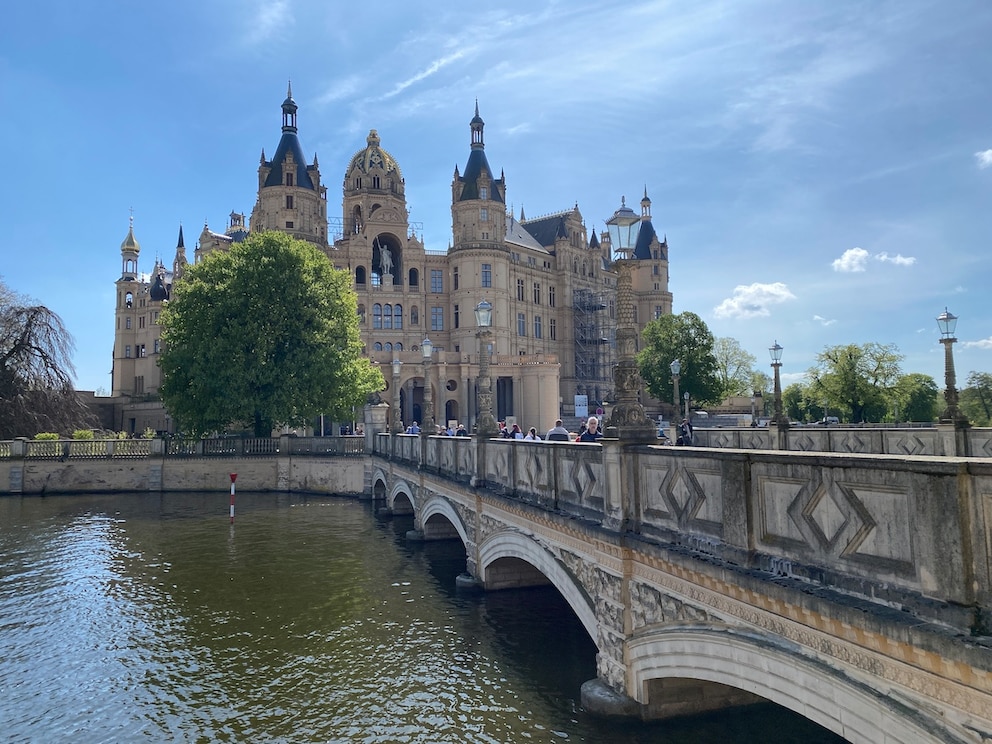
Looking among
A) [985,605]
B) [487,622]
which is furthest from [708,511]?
→ [487,622]

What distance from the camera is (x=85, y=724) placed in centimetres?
1021

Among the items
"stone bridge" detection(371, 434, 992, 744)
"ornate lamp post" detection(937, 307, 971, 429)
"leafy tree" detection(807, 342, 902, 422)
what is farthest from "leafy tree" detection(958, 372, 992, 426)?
"stone bridge" detection(371, 434, 992, 744)

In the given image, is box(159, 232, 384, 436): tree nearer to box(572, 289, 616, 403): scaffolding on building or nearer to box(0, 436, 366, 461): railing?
box(0, 436, 366, 461): railing

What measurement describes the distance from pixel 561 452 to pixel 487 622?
5512mm

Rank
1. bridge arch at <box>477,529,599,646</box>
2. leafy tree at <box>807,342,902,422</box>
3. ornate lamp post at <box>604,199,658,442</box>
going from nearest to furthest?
ornate lamp post at <box>604,199,658,442</box> → bridge arch at <box>477,529,599,646</box> → leafy tree at <box>807,342,902,422</box>

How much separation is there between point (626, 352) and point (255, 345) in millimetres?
31094

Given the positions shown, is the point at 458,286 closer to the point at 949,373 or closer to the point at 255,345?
the point at 255,345

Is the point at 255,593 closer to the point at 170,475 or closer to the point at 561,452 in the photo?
the point at 561,452

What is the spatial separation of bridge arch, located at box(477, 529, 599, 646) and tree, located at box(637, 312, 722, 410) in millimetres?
49645

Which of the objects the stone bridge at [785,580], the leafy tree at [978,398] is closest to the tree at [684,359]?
the leafy tree at [978,398]

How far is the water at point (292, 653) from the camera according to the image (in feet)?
31.8

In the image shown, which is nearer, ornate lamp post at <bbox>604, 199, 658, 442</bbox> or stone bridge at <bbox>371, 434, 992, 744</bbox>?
stone bridge at <bbox>371, 434, 992, 744</bbox>

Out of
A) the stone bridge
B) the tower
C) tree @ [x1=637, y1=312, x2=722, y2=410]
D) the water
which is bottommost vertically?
the water

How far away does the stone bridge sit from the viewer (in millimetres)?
4074
